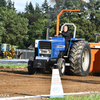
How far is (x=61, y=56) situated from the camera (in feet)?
39.4

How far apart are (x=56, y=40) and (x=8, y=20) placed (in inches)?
2076

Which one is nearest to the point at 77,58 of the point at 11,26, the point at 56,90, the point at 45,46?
the point at 45,46

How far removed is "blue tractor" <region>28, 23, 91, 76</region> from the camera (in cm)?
1156

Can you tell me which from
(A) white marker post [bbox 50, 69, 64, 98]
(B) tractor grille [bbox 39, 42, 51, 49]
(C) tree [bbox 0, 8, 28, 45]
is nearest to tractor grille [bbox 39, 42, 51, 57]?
(B) tractor grille [bbox 39, 42, 51, 49]

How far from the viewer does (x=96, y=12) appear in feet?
211

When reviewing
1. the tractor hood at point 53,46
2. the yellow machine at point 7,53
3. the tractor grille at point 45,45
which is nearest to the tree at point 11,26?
the yellow machine at point 7,53

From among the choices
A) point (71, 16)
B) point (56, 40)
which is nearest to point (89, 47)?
point (56, 40)

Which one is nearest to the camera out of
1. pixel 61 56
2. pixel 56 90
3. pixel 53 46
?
pixel 56 90

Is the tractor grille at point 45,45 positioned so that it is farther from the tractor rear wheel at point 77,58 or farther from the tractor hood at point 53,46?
the tractor rear wheel at point 77,58

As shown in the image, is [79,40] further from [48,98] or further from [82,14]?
[82,14]

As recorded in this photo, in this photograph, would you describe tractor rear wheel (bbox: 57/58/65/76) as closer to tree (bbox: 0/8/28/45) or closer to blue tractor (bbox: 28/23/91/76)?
blue tractor (bbox: 28/23/91/76)

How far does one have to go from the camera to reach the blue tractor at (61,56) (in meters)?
11.6

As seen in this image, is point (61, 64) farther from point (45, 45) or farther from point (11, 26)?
point (11, 26)

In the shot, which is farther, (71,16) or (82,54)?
(71,16)
